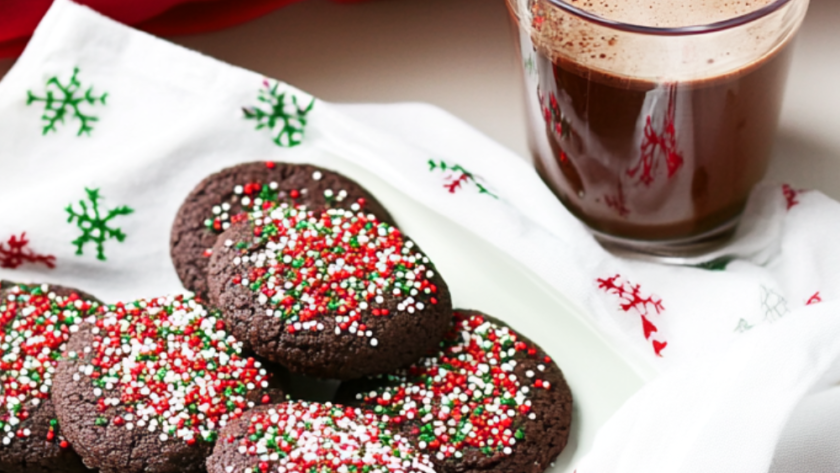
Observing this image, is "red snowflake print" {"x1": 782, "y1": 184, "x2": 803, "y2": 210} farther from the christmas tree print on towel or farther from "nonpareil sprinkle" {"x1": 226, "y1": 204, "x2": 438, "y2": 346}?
"nonpareil sprinkle" {"x1": 226, "y1": 204, "x2": 438, "y2": 346}

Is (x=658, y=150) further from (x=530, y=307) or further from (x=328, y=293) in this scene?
(x=328, y=293)

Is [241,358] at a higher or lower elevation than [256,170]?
lower

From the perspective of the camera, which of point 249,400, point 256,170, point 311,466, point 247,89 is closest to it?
point 311,466

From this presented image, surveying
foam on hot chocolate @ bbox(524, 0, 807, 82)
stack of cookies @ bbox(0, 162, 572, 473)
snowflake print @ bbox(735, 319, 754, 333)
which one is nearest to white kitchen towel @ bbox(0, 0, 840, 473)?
snowflake print @ bbox(735, 319, 754, 333)

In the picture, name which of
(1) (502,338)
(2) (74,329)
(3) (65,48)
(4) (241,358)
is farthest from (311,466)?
(3) (65,48)

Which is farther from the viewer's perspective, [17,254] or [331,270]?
[17,254]

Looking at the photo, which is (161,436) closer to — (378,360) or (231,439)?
(231,439)

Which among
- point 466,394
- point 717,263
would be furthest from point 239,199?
point 717,263
